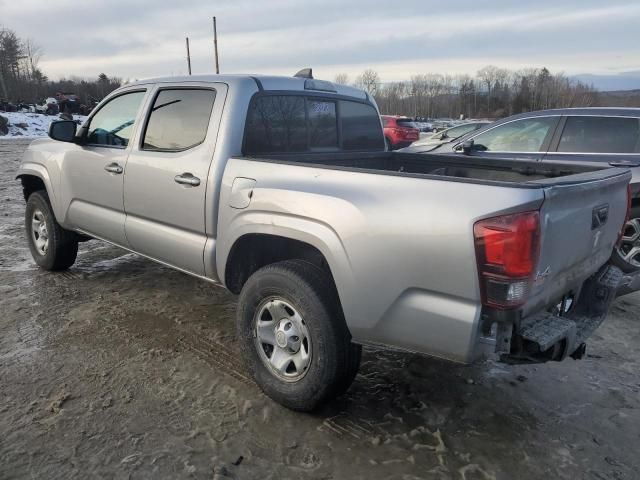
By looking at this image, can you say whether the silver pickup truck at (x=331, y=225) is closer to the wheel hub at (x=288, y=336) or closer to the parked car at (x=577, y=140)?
the wheel hub at (x=288, y=336)

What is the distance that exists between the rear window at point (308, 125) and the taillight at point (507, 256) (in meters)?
1.79

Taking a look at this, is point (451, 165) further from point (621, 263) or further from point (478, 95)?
point (478, 95)

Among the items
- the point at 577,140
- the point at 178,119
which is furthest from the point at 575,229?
the point at 577,140

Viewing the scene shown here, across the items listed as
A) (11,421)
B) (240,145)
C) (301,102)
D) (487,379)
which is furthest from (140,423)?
(301,102)

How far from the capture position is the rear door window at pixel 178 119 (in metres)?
3.54

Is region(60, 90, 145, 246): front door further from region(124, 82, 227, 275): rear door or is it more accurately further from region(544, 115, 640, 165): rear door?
region(544, 115, 640, 165): rear door

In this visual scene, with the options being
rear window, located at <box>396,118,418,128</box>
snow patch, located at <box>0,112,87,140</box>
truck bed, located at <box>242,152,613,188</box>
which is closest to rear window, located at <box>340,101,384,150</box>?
truck bed, located at <box>242,152,613,188</box>

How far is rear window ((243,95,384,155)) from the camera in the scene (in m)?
3.51

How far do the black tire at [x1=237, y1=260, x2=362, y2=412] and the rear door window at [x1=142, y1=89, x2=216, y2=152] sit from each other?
1177 millimetres

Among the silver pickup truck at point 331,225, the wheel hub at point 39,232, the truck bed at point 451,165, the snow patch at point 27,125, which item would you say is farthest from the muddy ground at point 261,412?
the snow patch at point 27,125

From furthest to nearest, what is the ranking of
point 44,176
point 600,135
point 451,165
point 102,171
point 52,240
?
1. point 600,135
2. point 52,240
3. point 44,176
4. point 102,171
5. point 451,165

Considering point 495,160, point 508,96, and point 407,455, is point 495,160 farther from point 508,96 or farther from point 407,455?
point 508,96

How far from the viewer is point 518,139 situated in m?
6.21

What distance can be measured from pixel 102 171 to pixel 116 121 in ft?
1.53
